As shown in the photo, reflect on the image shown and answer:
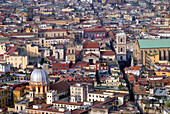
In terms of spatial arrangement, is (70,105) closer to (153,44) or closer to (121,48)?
(153,44)

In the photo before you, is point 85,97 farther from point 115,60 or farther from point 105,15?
point 105,15

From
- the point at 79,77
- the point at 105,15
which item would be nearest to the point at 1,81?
the point at 79,77

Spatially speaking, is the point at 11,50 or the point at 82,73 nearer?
the point at 82,73

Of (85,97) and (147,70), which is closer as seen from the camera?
(85,97)

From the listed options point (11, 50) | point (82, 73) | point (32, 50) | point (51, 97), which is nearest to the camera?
point (51, 97)

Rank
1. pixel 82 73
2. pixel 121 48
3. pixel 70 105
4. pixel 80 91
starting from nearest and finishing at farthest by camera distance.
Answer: pixel 70 105 < pixel 80 91 < pixel 82 73 < pixel 121 48

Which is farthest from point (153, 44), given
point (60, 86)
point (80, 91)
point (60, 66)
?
point (80, 91)

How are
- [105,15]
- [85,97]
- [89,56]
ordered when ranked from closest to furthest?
[85,97], [89,56], [105,15]

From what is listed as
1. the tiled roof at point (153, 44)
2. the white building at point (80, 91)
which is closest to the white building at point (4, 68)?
the white building at point (80, 91)

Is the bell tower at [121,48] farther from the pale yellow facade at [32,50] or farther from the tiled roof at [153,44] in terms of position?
the pale yellow facade at [32,50]

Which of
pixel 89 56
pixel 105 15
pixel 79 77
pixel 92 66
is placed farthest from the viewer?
pixel 105 15

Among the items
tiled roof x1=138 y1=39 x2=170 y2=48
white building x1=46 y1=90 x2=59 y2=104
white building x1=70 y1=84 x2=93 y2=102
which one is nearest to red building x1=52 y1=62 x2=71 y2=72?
white building x1=70 y1=84 x2=93 y2=102
